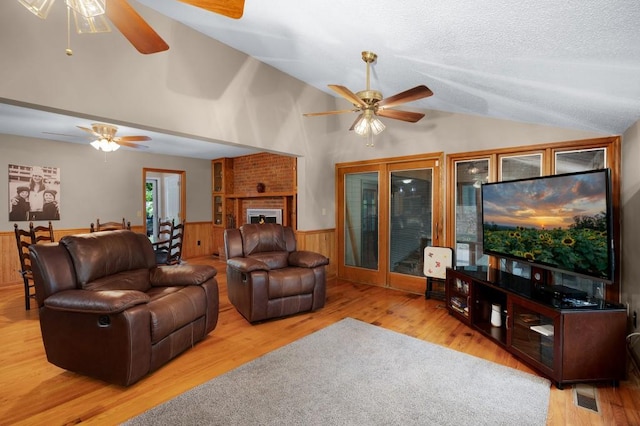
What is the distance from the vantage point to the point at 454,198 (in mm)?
4078

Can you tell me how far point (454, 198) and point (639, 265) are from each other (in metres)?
1.92

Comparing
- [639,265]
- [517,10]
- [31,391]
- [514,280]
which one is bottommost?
[31,391]

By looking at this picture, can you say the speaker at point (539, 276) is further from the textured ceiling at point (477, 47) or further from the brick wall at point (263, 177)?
the brick wall at point (263, 177)

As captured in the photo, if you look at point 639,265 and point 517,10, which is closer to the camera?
point 517,10

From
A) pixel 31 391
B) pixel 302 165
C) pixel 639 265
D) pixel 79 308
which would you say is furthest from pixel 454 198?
pixel 31 391

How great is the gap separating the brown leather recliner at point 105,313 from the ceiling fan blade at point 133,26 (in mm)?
1642

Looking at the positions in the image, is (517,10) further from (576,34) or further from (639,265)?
(639,265)

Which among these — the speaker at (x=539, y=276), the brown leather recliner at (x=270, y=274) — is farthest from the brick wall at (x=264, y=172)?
the speaker at (x=539, y=276)

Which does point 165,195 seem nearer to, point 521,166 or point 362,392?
point 362,392

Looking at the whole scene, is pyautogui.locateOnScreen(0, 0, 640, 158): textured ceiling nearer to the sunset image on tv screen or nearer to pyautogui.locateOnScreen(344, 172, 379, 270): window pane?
the sunset image on tv screen

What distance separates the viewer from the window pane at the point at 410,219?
4363 millimetres

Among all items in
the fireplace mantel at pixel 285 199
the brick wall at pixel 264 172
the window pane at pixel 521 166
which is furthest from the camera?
the brick wall at pixel 264 172

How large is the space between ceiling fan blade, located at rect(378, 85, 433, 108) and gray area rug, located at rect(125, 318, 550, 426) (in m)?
2.19

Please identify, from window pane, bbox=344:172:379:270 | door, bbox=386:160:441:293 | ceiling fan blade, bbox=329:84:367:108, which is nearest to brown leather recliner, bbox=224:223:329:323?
window pane, bbox=344:172:379:270
